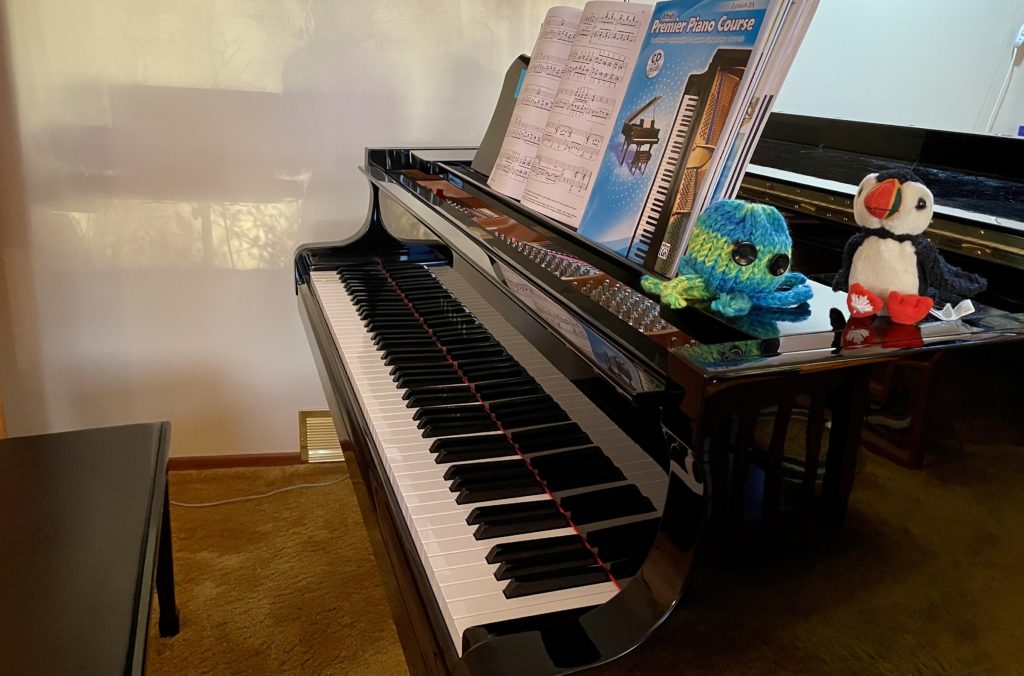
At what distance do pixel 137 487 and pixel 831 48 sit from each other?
2.48 metres

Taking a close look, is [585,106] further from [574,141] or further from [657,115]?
[657,115]

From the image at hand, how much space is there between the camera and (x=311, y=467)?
2551 millimetres

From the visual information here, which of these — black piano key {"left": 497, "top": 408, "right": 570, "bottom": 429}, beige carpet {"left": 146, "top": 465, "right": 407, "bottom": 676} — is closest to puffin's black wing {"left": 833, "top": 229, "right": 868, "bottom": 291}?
black piano key {"left": 497, "top": 408, "right": 570, "bottom": 429}

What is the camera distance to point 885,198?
755 millimetres

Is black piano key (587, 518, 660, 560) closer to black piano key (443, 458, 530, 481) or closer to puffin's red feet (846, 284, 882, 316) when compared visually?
black piano key (443, 458, 530, 481)

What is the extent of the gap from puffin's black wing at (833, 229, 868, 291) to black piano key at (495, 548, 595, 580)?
406 mm

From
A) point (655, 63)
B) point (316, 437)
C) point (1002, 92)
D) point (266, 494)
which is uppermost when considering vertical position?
point (1002, 92)

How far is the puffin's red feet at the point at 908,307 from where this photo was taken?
2.39 ft

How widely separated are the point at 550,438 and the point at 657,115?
1.59 feet

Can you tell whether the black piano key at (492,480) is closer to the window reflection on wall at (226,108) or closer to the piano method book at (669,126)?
the piano method book at (669,126)

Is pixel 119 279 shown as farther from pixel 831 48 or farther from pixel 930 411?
pixel 831 48

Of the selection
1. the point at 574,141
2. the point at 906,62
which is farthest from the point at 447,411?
the point at 906,62

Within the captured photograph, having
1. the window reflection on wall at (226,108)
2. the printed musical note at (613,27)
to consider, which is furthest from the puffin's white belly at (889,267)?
the window reflection on wall at (226,108)

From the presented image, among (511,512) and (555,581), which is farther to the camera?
(511,512)
